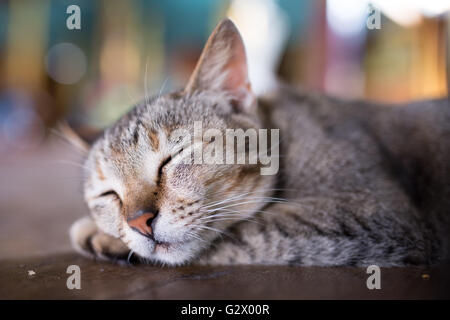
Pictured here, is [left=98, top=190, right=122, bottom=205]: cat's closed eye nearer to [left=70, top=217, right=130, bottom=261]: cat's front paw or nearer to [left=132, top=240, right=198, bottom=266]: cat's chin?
[left=70, top=217, right=130, bottom=261]: cat's front paw

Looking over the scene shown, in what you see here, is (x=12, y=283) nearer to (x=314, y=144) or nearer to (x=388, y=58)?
(x=314, y=144)

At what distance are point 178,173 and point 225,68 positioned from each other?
503mm

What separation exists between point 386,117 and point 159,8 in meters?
7.80

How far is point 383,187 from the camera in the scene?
1367 millimetres

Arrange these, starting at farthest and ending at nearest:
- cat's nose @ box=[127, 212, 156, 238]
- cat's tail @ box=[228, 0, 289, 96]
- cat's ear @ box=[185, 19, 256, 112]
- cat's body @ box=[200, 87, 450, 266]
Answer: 1. cat's tail @ box=[228, 0, 289, 96]
2. cat's ear @ box=[185, 19, 256, 112]
3. cat's body @ box=[200, 87, 450, 266]
4. cat's nose @ box=[127, 212, 156, 238]

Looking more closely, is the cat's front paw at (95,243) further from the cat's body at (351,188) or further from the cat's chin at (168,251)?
the cat's body at (351,188)

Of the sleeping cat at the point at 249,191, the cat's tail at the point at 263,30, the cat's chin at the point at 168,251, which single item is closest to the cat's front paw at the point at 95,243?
the sleeping cat at the point at 249,191

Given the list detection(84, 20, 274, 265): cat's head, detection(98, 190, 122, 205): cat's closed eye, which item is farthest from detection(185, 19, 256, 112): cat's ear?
detection(98, 190, 122, 205): cat's closed eye

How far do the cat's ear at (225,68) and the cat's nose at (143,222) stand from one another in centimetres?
60

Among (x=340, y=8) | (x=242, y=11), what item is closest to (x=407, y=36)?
(x=340, y=8)

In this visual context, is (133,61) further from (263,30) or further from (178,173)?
(178,173)

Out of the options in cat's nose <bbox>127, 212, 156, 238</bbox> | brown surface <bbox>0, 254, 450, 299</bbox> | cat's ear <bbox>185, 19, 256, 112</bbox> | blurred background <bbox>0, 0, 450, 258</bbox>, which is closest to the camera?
brown surface <bbox>0, 254, 450, 299</bbox>

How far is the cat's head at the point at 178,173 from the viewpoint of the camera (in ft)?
3.79

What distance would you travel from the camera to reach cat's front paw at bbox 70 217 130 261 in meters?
1.32
